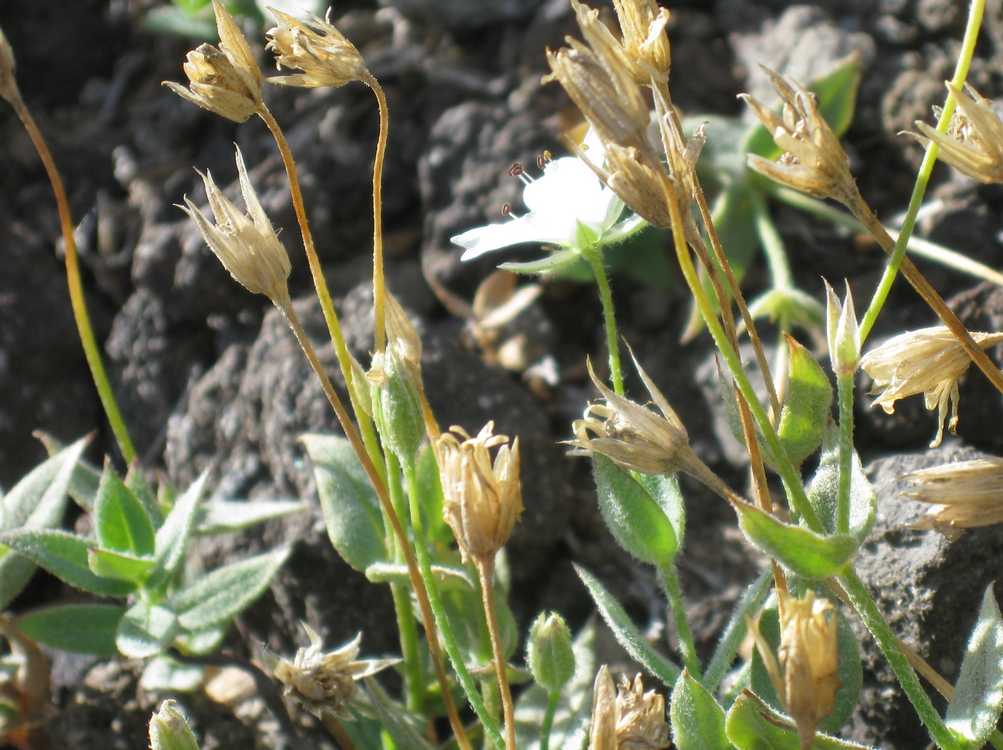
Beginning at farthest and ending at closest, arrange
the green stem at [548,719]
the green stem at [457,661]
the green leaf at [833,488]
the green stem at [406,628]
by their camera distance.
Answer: the green stem at [406,628] < the green stem at [548,719] < the green stem at [457,661] < the green leaf at [833,488]

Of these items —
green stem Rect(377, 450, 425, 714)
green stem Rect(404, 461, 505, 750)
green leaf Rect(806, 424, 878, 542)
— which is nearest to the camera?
green leaf Rect(806, 424, 878, 542)

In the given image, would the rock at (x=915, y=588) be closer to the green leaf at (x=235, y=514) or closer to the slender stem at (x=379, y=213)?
the slender stem at (x=379, y=213)

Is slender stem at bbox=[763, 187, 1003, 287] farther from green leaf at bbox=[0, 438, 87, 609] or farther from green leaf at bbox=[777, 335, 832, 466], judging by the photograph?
green leaf at bbox=[0, 438, 87, 609]

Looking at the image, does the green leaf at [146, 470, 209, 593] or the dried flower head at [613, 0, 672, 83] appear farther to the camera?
the green leaf at [146, 470, 209, 593]

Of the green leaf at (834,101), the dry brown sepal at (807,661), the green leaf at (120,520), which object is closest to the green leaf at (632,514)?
the dry brown sepal at (807,661)

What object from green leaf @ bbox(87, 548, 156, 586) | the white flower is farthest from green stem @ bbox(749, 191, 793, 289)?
green leaf @ bbox(87, 548, 156, 586)

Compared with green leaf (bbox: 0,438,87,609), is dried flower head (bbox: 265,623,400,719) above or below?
above
